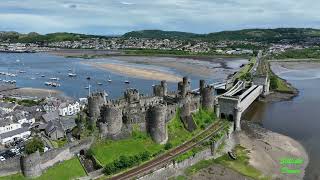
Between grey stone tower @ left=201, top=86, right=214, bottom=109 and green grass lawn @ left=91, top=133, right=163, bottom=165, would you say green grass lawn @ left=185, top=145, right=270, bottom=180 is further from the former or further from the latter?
grey stone tower @ left=201, top=86, right=214, bottom=109

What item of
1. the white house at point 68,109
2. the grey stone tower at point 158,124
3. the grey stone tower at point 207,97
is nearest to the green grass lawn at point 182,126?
the grey stone tower at point 207,97

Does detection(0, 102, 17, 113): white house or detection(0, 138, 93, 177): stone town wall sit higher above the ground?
detection(0, 138, 93, 177): stone town wall

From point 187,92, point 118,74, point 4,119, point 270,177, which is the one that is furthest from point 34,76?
point 270,177

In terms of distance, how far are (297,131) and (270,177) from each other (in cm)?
1997

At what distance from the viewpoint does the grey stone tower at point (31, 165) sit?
3520cm

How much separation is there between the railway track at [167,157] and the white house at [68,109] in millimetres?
28215

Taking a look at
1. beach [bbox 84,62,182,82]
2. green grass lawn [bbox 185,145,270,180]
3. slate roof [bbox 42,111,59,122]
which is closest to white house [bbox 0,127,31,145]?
slate roof [bbox 42,111,59,122]

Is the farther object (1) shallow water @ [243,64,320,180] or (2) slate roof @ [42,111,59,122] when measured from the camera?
(2) slate roof @ [42,111,59,122]

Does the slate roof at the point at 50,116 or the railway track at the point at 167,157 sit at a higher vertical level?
the slate roof at the point at 50,116

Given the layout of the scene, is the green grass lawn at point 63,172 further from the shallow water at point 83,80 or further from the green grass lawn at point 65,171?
the shallow water at point 83,80

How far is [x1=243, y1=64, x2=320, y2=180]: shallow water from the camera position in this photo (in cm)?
4944

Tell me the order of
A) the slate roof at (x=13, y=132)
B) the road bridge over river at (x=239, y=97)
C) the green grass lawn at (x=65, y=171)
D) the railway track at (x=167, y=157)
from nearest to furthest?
1. the green grass lawn at (x=65, y=171)
2. the railway track at (x=167, y=157)
3. the slate roof at (x=13, y=132)
4. the road bridge over river at (x=239, y=97)

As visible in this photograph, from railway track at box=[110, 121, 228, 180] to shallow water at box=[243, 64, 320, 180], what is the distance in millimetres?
11989

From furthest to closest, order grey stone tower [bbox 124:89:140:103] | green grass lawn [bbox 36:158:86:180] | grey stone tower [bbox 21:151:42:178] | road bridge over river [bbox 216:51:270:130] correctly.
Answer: road bridge over river [bbox 216:51:270:130], grey stone tower [bbox 124:89:140:103], green grass lawn [bbox 36:158:86:180], grey stone tower [bbox 21:151:42:178]
